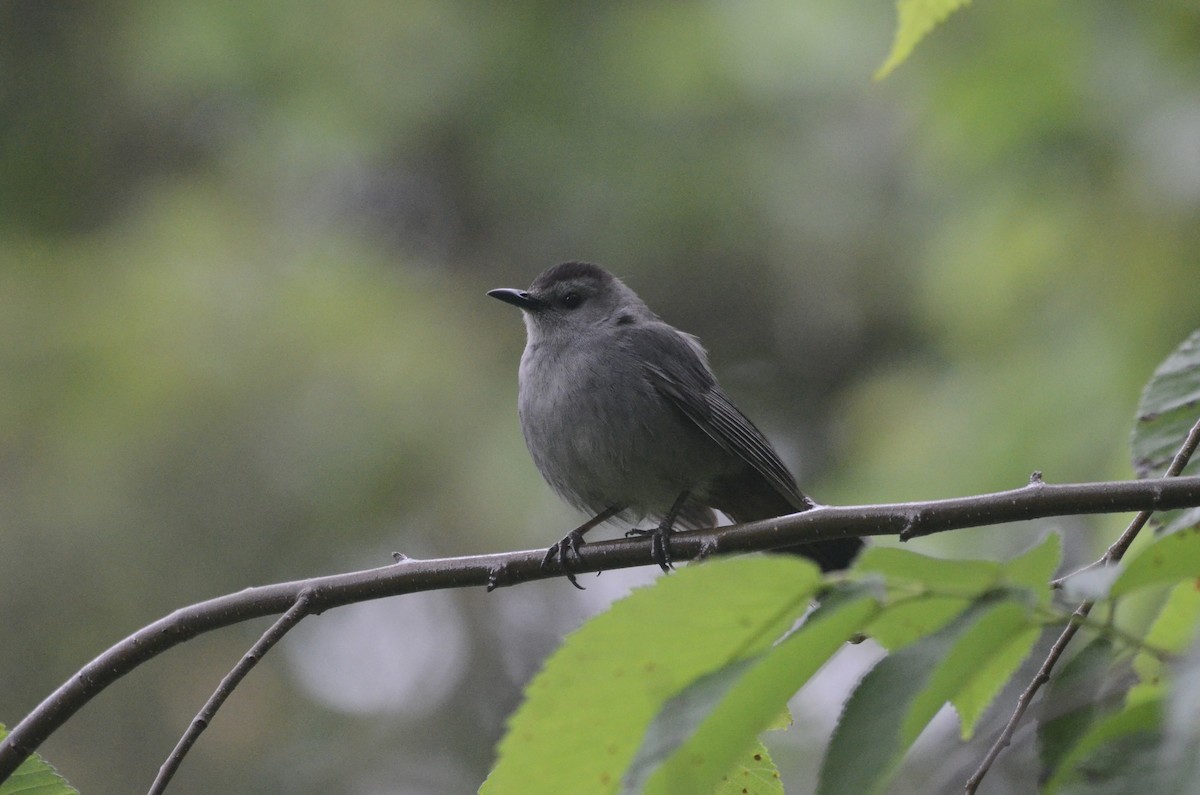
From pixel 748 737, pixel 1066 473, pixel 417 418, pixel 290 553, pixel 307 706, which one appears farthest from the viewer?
pixel 307 706

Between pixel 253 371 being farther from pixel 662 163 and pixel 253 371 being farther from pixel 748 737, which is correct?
pixel 748 737

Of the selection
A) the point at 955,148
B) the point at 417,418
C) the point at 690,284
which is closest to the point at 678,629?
the point at 955,148

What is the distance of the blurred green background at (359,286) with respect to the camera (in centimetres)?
783

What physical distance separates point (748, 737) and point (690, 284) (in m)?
8.14

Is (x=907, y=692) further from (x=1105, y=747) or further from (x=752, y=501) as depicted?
(x=752, y=501)

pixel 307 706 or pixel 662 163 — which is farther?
pixel 307 706

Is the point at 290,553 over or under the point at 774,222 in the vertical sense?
under

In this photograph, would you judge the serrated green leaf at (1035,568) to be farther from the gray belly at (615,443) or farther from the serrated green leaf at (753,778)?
the gray belly at (615,443)

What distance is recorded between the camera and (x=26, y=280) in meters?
8.59

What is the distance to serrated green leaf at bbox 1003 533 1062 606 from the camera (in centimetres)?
116

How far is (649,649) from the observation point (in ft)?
3.98

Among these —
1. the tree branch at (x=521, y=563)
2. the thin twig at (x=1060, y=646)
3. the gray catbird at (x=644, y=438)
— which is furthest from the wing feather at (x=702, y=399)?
the thin twig at (x=1060, y=646)

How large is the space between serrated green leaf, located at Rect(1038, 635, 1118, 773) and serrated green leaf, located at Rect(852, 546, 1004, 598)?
7.6 inches

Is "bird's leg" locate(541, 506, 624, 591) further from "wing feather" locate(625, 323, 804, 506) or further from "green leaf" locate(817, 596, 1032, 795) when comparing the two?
"green leaf" locate(817, 596, 1032, 795)
